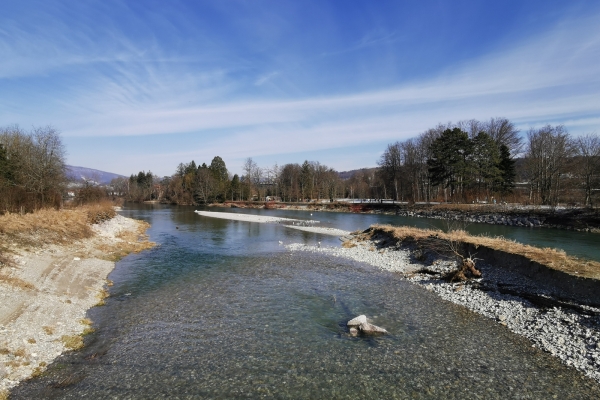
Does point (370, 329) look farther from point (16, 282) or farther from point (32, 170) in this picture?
point (32, 170)

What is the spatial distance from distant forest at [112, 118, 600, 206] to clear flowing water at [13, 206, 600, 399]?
156 feet

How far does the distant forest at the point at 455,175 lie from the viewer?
51.6m

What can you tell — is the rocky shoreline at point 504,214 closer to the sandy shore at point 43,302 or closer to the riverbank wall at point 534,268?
the riverbank wall at point 534,268

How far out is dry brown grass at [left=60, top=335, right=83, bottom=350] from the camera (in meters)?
9.77

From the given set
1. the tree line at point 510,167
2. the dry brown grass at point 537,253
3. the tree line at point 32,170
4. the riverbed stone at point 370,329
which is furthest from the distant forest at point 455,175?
the tree line at point 32,170

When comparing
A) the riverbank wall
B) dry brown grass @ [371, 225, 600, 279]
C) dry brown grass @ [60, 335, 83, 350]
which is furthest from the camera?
dry brown grass @ [371, 225, 600, 279]

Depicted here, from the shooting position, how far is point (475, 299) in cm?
1412

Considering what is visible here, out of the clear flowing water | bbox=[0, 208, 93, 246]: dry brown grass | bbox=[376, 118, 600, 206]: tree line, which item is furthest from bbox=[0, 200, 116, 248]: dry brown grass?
bbox=[376, 118, 600, 206]: tree line

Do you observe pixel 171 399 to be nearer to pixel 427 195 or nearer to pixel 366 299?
pixel 366 299

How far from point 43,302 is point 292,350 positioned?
9.60 meters

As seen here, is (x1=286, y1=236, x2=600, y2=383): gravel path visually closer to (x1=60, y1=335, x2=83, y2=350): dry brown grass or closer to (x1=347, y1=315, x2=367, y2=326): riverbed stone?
(x1=347, y1=315, x2=367, y2=326): riverbed stone

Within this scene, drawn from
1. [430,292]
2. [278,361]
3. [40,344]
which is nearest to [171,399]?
[278,361]

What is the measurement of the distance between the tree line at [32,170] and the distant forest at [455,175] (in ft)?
202

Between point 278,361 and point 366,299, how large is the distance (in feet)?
21.1
